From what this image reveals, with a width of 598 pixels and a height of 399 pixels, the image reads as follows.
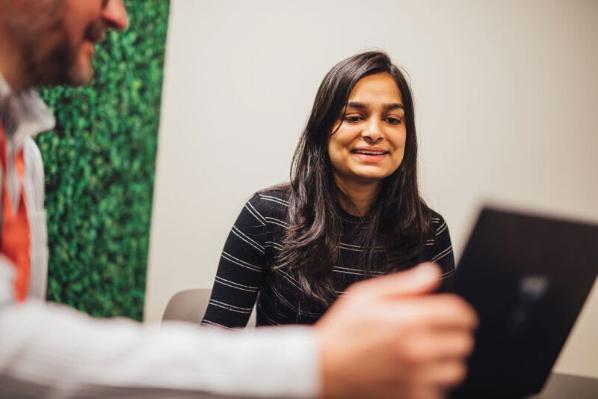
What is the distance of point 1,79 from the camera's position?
23.2 inches

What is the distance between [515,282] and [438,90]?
4.91 feet

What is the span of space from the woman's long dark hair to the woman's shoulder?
1.0 inches

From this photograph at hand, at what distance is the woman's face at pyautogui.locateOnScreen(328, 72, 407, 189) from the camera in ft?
4.25

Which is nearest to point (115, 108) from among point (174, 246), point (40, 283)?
point (174, 246)

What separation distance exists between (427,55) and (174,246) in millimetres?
1288

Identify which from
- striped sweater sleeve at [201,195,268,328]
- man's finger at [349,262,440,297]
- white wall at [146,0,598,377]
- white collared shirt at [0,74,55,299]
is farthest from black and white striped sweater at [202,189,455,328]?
man's finger at [349,262,440,297]

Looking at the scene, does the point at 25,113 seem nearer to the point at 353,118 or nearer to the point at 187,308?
the point at 353,118

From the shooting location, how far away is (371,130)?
50.2 inches

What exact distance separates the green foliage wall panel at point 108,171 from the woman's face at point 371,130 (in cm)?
94

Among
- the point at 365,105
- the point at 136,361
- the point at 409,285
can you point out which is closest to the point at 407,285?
the point at 409,285

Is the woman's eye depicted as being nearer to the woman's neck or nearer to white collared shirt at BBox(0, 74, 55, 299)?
the woman's neck

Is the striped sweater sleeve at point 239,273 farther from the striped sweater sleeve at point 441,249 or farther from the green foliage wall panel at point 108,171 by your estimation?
the green foliage wall panel at point 108,171

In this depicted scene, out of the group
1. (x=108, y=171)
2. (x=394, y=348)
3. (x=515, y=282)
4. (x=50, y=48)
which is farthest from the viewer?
(x=108, y=171)

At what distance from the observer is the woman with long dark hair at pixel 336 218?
130 cm
